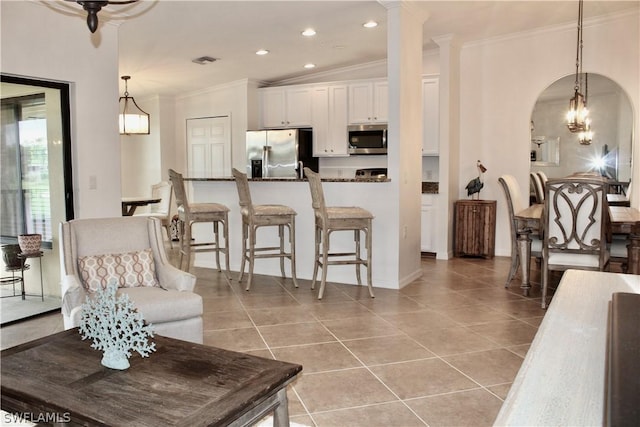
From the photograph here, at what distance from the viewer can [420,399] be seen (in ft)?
8.37

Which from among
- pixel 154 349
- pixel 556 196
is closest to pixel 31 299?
pixel 154 349

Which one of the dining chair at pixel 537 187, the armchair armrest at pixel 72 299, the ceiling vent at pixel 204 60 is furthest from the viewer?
the ceiling vent at pixel 204 60

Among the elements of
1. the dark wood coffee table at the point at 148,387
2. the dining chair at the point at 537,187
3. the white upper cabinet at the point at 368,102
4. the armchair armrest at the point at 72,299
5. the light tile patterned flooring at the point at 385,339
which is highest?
the white upper cabinet at the point at 368,102

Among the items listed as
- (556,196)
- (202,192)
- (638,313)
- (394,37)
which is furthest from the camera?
(202,192)

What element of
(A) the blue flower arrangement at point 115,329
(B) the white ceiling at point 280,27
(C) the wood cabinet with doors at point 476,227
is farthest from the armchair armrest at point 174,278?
(C) the wood cabinet with doors at point 476,227

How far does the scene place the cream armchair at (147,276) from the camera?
2.83 meters

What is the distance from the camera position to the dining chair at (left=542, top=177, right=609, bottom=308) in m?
3.98

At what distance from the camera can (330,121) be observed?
301 inches

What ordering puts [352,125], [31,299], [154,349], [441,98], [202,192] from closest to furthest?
1. [154,349]
2. [31,299]
3. [202,192]
4. [441,98]
5. [352,125]

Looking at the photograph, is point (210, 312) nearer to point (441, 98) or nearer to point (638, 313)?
point (638, 313)

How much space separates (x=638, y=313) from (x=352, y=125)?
21.8 feet

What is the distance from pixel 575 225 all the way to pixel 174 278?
3140 mm

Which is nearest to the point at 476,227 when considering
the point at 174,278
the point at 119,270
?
the point at 174,278

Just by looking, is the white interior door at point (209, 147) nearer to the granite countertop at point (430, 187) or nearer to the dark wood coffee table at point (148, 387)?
the granite countertop at point (430, 187)
